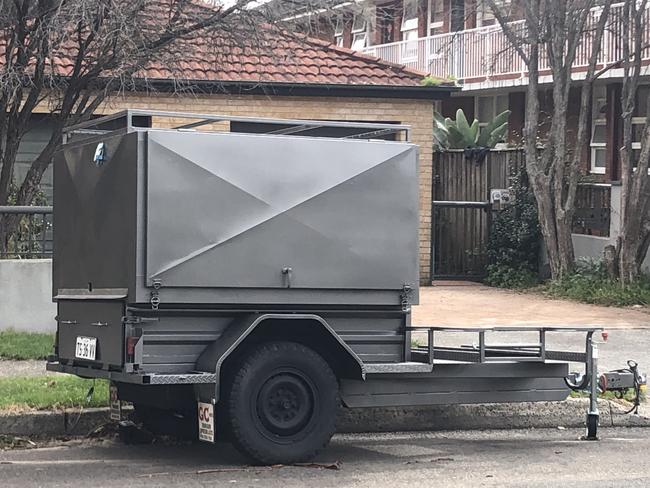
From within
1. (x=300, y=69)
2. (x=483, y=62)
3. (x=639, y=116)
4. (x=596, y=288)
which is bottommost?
(x=596, y=288)

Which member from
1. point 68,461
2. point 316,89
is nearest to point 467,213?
point 316,89

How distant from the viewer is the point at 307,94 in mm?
20047

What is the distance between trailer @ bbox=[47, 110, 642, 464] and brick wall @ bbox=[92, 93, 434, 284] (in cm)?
1061

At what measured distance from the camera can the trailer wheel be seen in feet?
25.5

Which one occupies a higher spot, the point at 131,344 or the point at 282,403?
the point at 131,344

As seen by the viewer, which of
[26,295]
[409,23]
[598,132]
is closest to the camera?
[26,295]

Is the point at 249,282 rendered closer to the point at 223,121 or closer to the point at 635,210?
the point at 223,121

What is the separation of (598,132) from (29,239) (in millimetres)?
17423

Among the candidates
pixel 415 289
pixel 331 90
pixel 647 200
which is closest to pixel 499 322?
pixel 647 200

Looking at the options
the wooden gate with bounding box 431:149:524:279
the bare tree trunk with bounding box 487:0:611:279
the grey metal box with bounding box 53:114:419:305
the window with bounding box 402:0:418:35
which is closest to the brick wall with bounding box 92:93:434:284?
the wooden gate with bounding box 431:149:524:279

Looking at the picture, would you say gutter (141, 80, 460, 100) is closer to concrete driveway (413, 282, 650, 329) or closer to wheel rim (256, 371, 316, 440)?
concrete driveway (413, 282, 650, 329)

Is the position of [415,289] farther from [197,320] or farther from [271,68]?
[271,68]

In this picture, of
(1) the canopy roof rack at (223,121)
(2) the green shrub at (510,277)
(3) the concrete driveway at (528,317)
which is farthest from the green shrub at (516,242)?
(1) the canopy roof rack at (223,121)

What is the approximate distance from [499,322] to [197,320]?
8.51 meters
